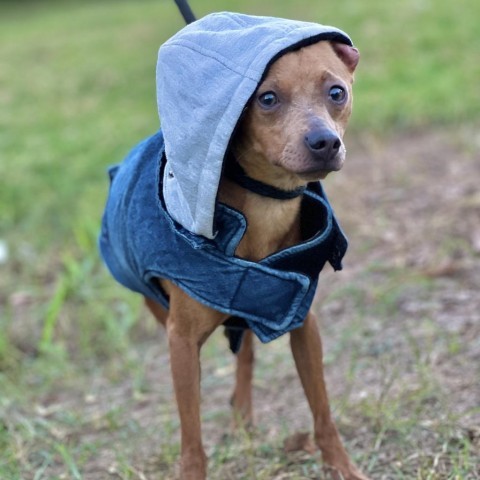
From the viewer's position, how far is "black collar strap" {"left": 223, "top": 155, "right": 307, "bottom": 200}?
2.72m

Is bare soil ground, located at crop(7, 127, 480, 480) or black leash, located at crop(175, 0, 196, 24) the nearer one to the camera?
black leash, located at crop(175, 0, 196, 24)

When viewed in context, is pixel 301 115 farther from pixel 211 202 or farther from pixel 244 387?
pixel 244 387

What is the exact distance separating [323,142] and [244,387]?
4.57 ft

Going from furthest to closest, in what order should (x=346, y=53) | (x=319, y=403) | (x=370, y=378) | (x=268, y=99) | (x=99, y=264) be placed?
(x=99, y=264) < (x=370, y=378) < (x=319, y=403) < (x=346, y=53) < (x=268, y=99)

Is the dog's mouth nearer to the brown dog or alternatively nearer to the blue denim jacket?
the brown dog

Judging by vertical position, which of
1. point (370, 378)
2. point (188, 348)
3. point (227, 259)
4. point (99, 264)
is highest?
point (227, 259)

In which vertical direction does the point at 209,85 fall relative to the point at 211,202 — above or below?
above

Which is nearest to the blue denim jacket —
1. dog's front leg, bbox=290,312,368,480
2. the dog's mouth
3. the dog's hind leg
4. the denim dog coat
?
the denim dog coat

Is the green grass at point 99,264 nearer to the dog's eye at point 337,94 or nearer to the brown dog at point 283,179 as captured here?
the brown dog at point 283,179

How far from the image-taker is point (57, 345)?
460cm

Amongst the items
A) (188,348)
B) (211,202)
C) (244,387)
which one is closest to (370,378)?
(244,387)

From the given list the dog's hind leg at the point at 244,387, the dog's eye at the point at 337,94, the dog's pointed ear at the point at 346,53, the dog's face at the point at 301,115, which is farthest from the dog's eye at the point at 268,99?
the dog's hind leg at the point at 244,387

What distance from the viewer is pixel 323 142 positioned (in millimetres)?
2420

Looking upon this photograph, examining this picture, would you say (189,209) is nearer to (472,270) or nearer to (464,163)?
(472,270)
